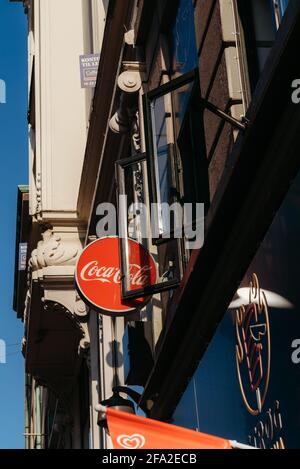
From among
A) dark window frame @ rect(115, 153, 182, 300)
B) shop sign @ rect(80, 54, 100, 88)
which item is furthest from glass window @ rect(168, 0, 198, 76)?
shop sign @ rect(80, 54, 100, 88)

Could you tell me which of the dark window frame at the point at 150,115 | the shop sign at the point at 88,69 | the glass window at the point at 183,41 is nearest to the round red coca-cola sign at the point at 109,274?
A: the dark window frame at the point at 150,115

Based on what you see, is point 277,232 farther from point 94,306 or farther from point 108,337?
point 108,337

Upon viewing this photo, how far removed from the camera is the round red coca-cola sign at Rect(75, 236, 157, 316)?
12430mm

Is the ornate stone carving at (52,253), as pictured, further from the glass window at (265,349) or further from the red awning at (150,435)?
the red awning at (150,435)

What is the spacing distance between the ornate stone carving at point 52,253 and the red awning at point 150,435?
42.6 feet

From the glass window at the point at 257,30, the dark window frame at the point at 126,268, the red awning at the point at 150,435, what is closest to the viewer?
the red awning at the point at 150,435

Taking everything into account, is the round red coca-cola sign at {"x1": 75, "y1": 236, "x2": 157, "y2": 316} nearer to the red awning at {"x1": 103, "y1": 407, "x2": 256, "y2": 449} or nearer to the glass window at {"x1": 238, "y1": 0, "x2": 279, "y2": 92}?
the glass window at {"x1": 238, "y1": 0, "x2": 279, "y2": 92}

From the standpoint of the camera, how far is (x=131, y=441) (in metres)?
6.48

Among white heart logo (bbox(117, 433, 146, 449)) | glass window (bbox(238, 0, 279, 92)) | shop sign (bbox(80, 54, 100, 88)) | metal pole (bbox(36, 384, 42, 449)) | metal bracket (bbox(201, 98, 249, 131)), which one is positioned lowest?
metal pole (bbox(36, 384, 42, 449))

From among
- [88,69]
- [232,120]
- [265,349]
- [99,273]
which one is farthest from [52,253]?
[265,349]

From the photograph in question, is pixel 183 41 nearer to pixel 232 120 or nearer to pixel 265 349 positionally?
pixel 232 120

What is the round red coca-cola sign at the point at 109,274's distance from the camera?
40.8ft

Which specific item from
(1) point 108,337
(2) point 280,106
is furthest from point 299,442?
(1) point 108,337

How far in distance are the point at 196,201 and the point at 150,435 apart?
5045mm
